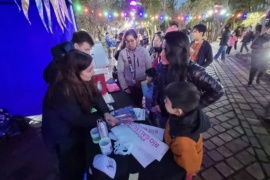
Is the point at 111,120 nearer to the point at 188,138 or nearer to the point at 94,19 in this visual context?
the point at 188,138

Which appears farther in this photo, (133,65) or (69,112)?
(133,65)

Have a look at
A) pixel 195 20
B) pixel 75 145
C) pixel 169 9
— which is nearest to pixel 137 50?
pixel 75 145

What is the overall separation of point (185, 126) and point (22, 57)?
3862 millimetres

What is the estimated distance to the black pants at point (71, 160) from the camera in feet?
5.43

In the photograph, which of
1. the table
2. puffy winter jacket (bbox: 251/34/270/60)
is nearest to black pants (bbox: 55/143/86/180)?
the table

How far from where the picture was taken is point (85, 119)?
5.12ft

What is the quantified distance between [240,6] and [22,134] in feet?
82.5

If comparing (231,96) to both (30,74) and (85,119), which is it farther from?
(30,74)

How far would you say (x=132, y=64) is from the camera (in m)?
2.93

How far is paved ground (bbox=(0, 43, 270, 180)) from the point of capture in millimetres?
2455

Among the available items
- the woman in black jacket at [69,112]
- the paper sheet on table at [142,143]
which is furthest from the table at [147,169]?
the woman in black jacket at [69,112]

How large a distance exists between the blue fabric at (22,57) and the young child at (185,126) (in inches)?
141

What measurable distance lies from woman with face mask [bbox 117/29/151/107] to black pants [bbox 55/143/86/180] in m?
1.43

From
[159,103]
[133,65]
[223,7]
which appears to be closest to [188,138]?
[159,103]
